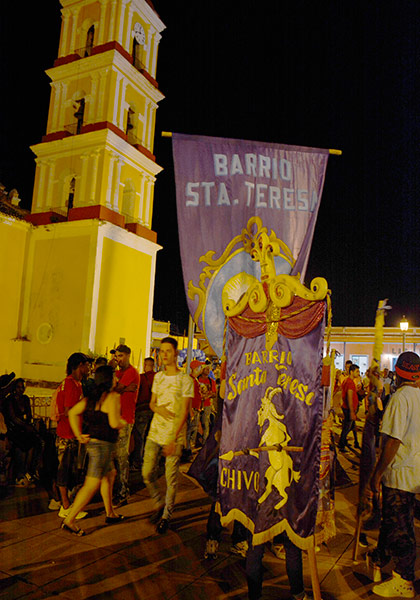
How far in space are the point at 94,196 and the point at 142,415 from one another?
1420 cm

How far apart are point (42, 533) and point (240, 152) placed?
4.47m

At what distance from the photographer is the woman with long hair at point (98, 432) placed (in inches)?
177

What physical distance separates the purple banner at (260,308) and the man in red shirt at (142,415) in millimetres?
2815

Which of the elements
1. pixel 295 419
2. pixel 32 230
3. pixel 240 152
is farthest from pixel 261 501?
pixel 32 230

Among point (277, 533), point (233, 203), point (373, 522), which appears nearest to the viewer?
point (277, 533)

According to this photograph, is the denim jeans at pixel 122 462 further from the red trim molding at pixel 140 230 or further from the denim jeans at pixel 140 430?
the red trim molding at pixel 140 230

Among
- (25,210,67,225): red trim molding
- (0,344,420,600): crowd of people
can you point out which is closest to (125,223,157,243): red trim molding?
(25,210,67,225): red trim molding

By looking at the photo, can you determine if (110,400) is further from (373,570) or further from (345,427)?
(345,427)

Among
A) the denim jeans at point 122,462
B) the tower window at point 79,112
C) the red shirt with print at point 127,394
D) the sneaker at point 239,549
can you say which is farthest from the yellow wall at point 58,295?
the sneaker at point 239,549

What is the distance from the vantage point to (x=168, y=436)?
4566 mm

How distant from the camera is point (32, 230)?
20484mm

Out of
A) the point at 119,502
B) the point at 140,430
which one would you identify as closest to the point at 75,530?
the point at 119,502

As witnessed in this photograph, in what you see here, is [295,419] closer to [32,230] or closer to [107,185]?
[107,185]

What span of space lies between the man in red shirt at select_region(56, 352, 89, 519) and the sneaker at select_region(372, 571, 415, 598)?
3.09 meters
